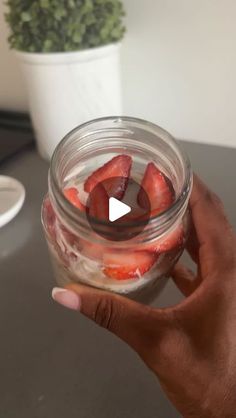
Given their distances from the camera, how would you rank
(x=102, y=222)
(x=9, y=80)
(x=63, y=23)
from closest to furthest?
(x=102, y=222) < (x=63, y=23) < (x=9, y=80)

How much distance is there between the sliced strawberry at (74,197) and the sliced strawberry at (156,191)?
0.15 feet

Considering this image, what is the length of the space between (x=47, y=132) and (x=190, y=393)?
393 mm

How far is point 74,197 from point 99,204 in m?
0.02

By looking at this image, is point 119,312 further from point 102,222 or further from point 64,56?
point 64,56

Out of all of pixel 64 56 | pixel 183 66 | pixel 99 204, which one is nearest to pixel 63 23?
pixel 64 56

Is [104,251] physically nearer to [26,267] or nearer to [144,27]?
[26,267]

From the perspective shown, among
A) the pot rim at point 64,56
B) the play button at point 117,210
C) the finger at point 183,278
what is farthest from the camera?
the pot rim at point 64,56

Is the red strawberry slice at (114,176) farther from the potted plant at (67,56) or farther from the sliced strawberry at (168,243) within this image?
the potted plant at (67,56)

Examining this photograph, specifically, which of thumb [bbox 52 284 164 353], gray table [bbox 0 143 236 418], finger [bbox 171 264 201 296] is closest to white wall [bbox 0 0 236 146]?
gray table [bbox 0 143 236 418]

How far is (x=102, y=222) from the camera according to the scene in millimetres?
316

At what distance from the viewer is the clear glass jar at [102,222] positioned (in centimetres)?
33

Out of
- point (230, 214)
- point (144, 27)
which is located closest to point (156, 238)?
point (230, 214)

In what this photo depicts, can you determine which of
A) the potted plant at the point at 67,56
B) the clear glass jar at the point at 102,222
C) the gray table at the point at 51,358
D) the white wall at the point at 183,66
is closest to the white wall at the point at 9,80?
the white wall at the point at 183,66

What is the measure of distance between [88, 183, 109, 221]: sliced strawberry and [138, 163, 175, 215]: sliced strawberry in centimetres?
3
